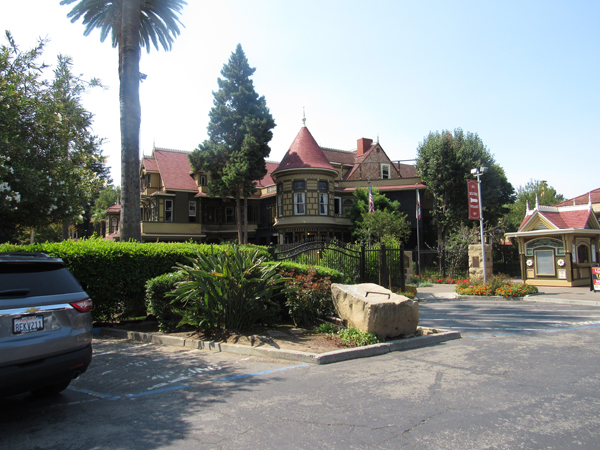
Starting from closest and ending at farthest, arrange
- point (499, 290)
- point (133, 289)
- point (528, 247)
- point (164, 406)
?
point (164, 406) < point (133, 289) < point (499, 290) < point (528, 247)

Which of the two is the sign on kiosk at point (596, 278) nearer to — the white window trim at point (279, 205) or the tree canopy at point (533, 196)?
the white window trim at point (279, 205)

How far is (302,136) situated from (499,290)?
22085 mm

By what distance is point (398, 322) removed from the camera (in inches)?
319

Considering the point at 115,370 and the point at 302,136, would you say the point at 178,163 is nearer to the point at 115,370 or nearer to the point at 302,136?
the point at 302,136

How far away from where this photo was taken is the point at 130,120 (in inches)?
538

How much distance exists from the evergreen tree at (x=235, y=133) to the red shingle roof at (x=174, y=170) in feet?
12.0

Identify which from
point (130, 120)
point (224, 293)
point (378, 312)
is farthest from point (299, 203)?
point (378, 312)

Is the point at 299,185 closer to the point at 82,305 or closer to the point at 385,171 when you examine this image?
the point at 385,171

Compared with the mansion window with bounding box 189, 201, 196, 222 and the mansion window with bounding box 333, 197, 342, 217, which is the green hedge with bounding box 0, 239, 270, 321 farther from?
the mansion window with bounding box 189, 201, 196, 222

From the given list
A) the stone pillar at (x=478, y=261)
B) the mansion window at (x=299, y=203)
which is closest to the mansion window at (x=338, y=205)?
the mansion window at (x=299, y=203)

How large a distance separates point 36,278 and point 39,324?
1.88 feet

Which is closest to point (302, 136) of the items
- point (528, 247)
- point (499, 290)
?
point (528, 247)

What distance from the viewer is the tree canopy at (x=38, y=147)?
12.7m

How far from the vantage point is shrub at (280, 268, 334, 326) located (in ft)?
29.2
